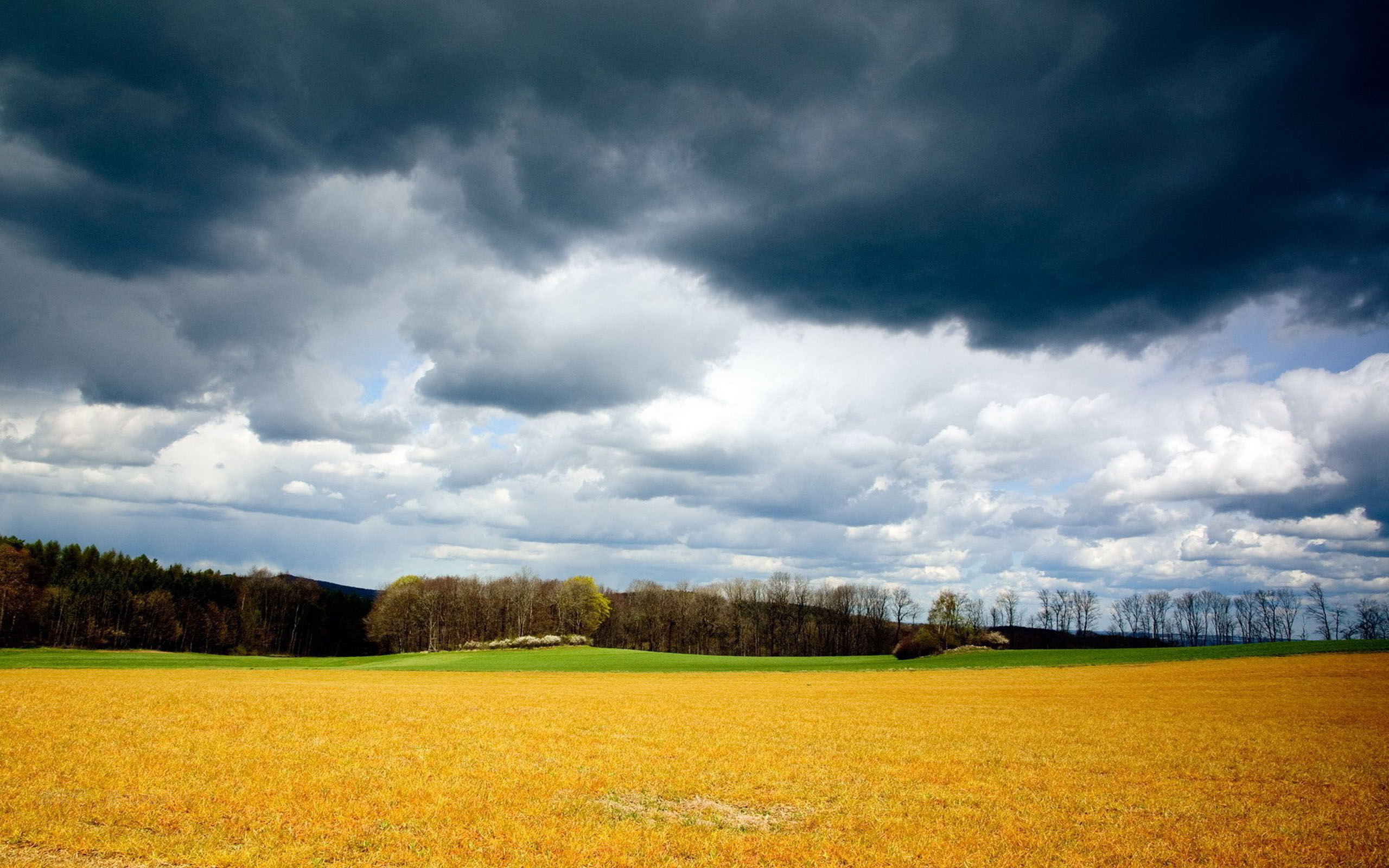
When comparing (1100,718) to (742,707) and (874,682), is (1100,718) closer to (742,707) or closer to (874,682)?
(742,707)

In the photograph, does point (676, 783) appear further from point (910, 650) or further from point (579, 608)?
point (579, 608)

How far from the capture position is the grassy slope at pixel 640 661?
194ft

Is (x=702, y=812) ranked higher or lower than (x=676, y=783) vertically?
higher

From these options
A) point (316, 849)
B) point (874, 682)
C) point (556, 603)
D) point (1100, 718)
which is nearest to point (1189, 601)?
point (556, 603)

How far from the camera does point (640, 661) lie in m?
73.0

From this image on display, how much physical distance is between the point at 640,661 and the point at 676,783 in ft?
197

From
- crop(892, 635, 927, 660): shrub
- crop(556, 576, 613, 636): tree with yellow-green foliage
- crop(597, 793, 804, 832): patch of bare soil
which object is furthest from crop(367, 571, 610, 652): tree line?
crop(597, 793, 804, 832): patch of bare soil

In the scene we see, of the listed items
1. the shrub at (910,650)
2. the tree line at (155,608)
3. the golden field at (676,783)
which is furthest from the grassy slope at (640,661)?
the tree line at (155,608)

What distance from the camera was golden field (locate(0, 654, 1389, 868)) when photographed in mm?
10914

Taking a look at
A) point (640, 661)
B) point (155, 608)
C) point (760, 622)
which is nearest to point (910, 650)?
point (640, 661)

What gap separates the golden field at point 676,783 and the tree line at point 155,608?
95029 mm

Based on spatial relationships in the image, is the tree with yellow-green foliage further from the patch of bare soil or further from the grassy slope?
the patch of bare soil

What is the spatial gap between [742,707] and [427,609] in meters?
114

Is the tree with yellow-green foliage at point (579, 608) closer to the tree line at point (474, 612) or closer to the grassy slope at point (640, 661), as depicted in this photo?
the tree line at point (474, 612)
